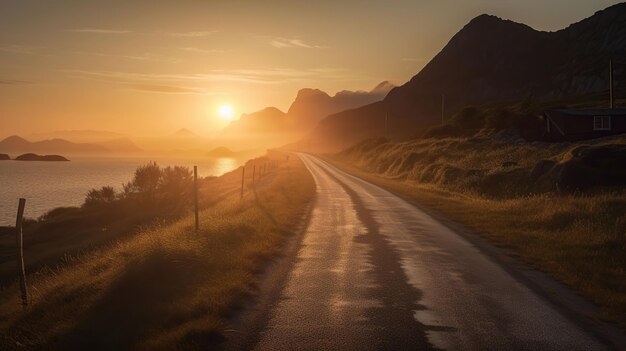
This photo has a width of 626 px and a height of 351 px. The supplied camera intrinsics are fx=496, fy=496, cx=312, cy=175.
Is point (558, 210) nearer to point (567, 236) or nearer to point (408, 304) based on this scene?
point (567, 236)

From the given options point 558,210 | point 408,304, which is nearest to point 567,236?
point 558,210

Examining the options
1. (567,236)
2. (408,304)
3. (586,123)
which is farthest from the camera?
(586,123)

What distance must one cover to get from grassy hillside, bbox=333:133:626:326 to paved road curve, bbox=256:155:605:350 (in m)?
1.37

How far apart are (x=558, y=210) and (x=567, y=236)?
9.61 feet

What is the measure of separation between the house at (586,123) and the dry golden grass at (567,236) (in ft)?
112

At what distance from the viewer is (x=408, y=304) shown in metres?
8.46

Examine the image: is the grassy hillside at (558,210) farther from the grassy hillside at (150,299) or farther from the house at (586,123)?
the house at (586,123)

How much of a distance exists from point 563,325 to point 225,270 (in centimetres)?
659

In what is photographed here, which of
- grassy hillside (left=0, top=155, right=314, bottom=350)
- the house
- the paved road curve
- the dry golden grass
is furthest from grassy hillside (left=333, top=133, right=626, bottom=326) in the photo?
the house

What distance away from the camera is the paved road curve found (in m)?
6.77

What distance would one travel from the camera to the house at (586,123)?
50500 mm

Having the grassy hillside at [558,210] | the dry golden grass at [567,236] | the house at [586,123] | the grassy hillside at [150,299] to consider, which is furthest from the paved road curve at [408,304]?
the house at [586,123]

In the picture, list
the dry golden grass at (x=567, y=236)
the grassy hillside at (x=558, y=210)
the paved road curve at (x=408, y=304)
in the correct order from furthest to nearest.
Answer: the grassy hillside at (x=558, y=210)
the dry golden grass at (x=567, y=236)
the paved road curve at (x=408, y=304)

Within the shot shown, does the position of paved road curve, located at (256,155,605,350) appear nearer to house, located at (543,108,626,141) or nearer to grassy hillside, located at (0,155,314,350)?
grassy hillside, located at (0,155,314,350)
